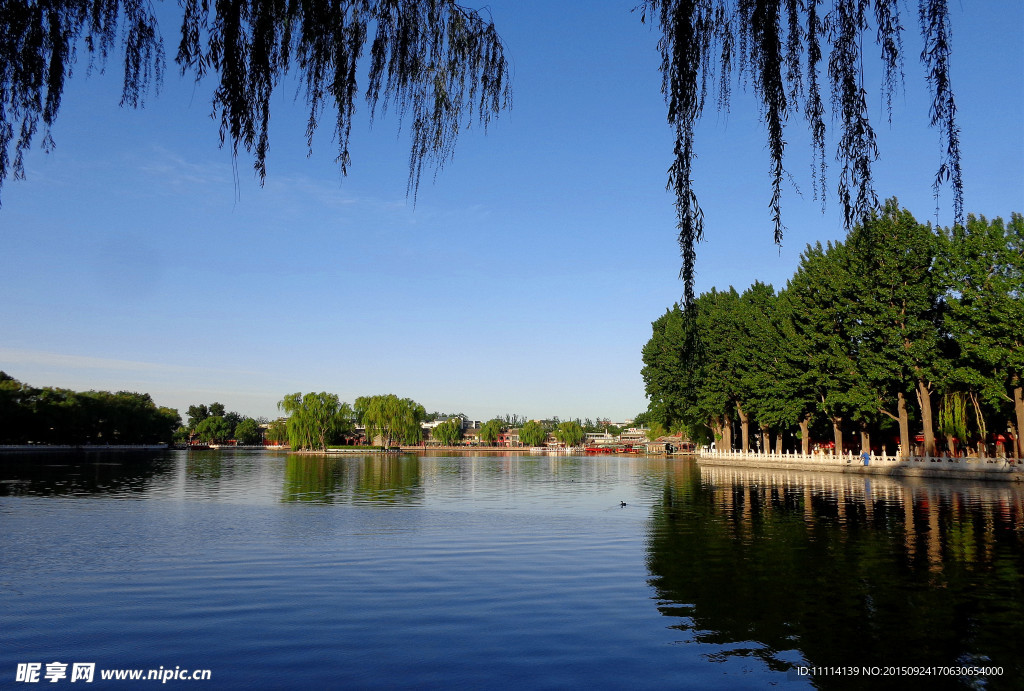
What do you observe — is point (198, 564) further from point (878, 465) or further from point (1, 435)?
point (1, 435)

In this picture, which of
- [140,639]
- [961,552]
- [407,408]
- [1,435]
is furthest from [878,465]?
[1,435]

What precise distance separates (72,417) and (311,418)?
43.2 meters

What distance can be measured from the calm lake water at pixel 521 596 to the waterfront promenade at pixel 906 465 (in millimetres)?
16138

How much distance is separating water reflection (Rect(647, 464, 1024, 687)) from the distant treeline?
116909 mm

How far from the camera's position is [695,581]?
47.5 ft

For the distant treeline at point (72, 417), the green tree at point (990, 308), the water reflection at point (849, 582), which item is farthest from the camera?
the distant treeline at point (72, 417)

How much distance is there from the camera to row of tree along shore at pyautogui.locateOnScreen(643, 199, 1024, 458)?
4184 cm

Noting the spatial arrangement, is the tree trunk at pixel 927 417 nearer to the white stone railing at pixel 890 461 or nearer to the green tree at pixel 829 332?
the white stone railing at pixel 890 461

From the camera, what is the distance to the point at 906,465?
48.6 m

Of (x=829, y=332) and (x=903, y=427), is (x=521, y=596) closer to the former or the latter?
(x=903, y=427)

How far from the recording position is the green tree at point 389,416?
6043 inches

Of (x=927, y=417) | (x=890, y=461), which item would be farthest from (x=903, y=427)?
(x=927, y=417)

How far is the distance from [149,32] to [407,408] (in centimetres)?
15436

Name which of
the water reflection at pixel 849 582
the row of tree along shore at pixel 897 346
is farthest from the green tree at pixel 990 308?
the water reflection at pixel 849 582
